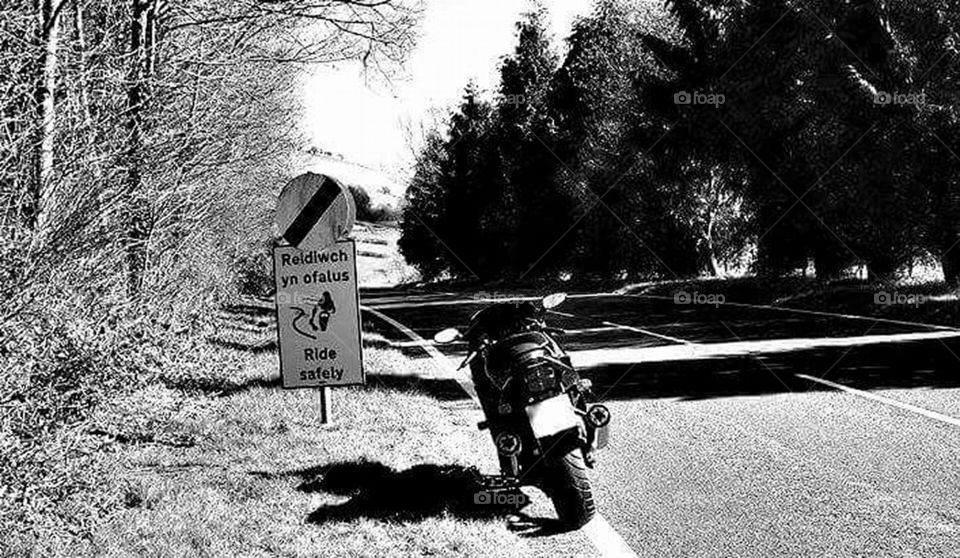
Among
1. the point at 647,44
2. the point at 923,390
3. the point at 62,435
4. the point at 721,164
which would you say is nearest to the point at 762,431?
the point at 923,390

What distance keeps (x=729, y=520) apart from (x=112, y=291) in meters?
5.60

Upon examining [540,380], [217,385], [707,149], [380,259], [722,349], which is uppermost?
[707,149]

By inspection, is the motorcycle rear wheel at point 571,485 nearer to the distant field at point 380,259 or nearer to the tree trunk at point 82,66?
the tree trunk at point 82,66

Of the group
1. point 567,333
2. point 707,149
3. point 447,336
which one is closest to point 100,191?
point 447,336

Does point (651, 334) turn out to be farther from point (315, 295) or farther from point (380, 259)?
point (380, 259)

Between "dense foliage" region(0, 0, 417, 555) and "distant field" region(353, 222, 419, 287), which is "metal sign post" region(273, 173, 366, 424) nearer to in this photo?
"dense foliage" region(0, 0, 417, 555)

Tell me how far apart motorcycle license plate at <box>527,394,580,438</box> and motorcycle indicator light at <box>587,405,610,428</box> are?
17 cm

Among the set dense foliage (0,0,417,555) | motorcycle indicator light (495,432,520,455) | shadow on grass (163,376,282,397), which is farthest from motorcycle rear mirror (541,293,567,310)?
shadow on grass (163,376,282,397)

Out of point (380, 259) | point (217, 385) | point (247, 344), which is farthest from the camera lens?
point (380, 259)

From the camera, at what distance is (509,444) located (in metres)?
5.82

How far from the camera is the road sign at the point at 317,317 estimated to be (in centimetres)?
863

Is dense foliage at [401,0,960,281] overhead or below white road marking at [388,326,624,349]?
overhead

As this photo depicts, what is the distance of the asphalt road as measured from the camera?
5.64 meters

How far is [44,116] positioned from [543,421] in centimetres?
384
